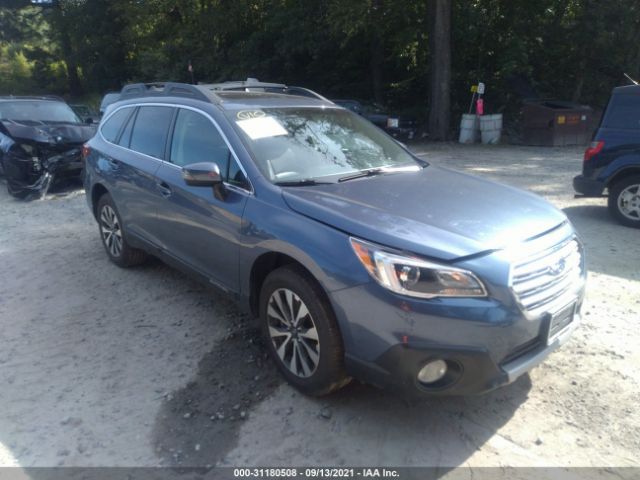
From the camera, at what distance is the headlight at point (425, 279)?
2709 millimetres

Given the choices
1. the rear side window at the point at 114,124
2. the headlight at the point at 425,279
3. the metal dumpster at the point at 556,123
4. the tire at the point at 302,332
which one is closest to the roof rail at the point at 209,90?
the rear side window at the point at 114,124

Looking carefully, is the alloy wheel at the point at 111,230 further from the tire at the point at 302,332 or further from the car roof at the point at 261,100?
the tire at the point at 302,332

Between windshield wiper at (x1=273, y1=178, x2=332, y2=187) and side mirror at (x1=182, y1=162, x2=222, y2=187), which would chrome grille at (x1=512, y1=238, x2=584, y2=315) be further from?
side mirror at (x1=182, y1=162, x2=222, y2=187)

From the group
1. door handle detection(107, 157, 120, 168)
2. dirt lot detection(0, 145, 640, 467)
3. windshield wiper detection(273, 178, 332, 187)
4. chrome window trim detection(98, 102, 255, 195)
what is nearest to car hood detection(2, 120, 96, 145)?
chrome window trim detection(98, 102, 255, 195)

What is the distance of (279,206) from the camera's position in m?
3.35

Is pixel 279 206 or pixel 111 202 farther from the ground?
pixel 279 206

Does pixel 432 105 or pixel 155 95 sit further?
pixel 432 105

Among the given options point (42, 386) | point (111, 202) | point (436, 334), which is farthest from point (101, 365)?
point (436, 334)

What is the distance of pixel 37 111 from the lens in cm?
1052

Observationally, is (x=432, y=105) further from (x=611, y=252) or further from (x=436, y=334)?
(x=436, y=334)

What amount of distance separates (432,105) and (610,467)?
16884 mm

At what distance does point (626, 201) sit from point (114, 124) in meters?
6.35

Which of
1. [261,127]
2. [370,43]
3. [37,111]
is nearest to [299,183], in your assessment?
[261,127]

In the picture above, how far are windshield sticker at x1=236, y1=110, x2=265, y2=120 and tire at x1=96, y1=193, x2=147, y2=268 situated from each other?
2.04 metres
